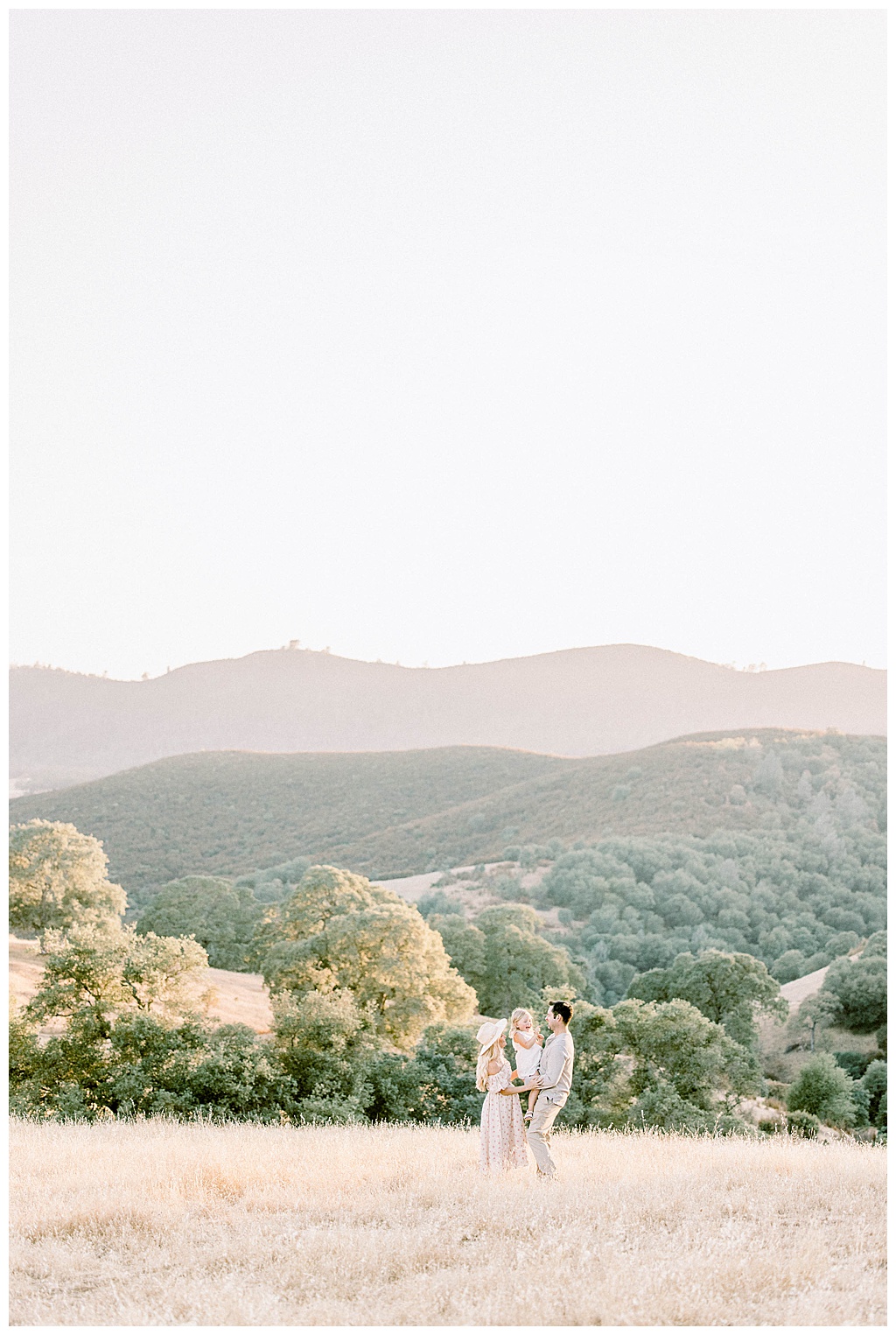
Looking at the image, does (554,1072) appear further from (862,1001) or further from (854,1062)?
(862,1001)

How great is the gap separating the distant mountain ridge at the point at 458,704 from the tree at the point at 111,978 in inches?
4018

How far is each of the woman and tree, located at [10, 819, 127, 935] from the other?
31097mm

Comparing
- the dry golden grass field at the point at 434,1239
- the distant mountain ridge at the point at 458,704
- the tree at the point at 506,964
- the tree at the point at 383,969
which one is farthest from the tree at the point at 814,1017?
the distant mountain ridge at the point at 458,704

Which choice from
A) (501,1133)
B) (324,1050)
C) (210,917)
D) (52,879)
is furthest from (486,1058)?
(210,917)

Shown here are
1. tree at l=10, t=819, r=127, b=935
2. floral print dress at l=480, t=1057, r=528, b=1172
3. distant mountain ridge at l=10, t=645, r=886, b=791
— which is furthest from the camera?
distant mountain ridge at l=10, t=645, r=886, b=791

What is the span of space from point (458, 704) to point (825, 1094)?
4423 inches

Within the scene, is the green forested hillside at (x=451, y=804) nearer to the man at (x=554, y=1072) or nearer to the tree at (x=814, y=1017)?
the tree at (x=814, y=1017)

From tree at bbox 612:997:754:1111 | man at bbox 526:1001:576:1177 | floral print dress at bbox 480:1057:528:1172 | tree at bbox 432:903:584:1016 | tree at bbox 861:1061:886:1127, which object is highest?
man at bbox 526:1001:576:1177

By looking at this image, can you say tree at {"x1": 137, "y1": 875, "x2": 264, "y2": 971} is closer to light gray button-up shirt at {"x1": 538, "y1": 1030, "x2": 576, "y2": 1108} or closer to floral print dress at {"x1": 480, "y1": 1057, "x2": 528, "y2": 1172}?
floral print dress at {"x1": 480, "y1": 1057, "x2": 528, "y2": 1172}

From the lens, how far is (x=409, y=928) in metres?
28.7

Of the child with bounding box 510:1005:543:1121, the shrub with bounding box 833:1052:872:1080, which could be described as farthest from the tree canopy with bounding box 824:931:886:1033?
the child with bounding box 510:1005:543:1121

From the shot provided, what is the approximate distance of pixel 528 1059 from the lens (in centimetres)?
836

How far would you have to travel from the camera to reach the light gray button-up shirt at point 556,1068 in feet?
26.4

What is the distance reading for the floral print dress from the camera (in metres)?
8.52
